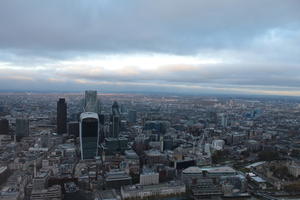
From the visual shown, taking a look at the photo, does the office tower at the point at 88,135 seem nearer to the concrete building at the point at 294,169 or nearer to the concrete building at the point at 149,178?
the concrete building at the point at 149,178

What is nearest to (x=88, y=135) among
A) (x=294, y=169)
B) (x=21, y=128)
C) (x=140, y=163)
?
(x=140, y=163)

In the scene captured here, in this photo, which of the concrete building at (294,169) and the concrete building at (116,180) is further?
the concrete building at (294,169)

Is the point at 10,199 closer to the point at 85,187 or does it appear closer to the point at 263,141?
the point at 85,187

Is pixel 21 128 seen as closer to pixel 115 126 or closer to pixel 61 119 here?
pixel 61 119

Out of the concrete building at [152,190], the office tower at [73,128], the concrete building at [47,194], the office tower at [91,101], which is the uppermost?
the office tower at [91,101]

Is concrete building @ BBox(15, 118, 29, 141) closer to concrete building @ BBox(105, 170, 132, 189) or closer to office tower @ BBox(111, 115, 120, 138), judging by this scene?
office tower @ BBox(111, 115, 120, 138)

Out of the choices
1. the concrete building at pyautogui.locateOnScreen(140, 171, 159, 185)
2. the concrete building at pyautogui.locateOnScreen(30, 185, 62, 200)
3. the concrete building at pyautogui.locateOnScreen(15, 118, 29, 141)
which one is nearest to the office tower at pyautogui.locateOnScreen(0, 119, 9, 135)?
the concrete building at pyautogui.locateOnScreen(15, 118, 29, 141)

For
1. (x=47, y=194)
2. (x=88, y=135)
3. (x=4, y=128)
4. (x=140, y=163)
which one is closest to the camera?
(x=47, y=194)

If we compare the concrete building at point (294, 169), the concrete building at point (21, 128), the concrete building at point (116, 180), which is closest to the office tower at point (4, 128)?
the concrete building at point (21, 128)
